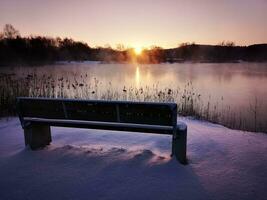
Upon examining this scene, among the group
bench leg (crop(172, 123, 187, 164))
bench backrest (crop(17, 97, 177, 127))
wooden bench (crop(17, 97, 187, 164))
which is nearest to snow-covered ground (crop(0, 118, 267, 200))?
bench leg (crop(172, 123, 187, 164))

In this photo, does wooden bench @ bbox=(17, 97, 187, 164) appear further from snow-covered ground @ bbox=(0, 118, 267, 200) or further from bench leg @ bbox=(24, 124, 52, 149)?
snow-covered ground @ bbox=(0, 118, 267, 200)

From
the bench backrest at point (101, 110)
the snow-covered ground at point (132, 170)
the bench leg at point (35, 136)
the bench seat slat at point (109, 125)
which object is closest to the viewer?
the snow-covered ground at point (132, 170)

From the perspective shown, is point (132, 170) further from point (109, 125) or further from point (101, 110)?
point (101, 110)

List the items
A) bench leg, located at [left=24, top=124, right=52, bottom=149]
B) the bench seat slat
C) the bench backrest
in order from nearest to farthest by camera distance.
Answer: the bench backrest < the bench seat slat < bench leg, located at [left=24, top=124, right=52, bottom=149]

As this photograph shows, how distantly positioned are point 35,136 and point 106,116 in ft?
4.25

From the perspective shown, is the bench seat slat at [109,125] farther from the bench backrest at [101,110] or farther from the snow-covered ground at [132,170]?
the snow-covered ground at [132,170]

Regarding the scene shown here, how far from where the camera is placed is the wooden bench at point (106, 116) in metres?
2.98

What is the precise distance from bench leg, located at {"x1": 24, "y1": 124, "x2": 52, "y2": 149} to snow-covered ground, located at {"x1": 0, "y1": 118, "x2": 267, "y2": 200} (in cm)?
14

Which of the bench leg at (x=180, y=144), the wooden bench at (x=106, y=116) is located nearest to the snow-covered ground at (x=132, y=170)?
the bench leg at (x=180, y=144)

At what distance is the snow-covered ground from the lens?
2.50 metres

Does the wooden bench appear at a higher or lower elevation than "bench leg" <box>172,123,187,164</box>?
higher

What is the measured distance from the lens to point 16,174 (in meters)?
2.89

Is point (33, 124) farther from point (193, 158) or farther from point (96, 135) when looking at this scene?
point (193, 158)

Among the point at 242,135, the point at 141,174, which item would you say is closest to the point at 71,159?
the point at 141,174
